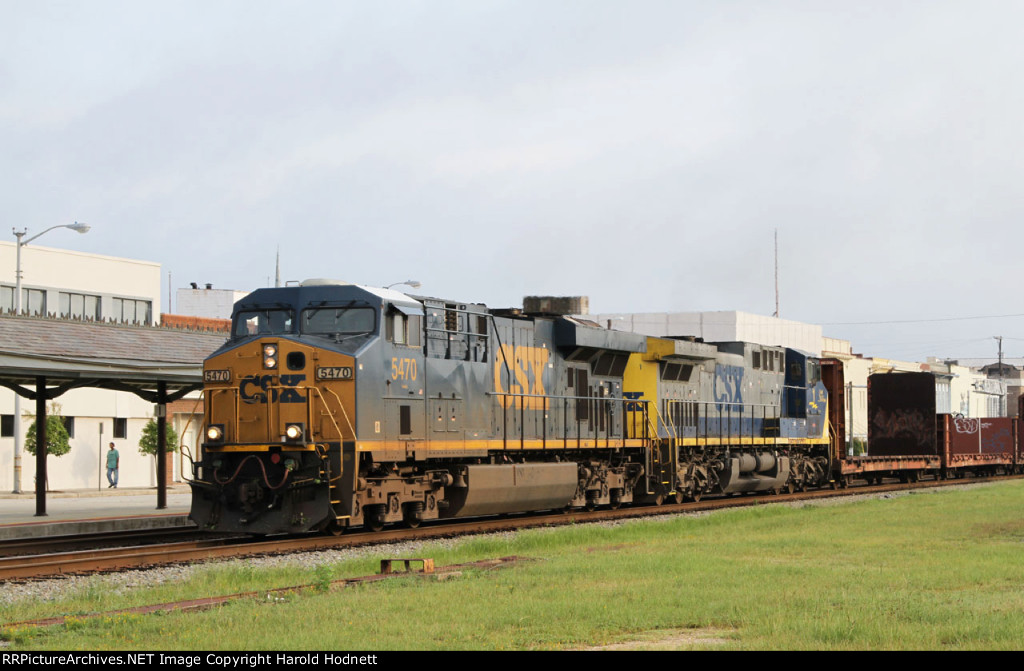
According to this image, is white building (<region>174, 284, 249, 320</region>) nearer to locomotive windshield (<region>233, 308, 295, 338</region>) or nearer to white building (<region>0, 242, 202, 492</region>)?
white building (<region>0, 242, 202, 492</region>)

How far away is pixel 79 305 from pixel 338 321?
37.2 m

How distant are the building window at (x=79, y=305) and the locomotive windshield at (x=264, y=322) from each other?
34768 millimetres

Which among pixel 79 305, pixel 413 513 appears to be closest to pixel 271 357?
pixel 413 513

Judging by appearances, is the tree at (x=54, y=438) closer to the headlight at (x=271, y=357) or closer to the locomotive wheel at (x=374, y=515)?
the locomotive wheel at (x=374, y=515)

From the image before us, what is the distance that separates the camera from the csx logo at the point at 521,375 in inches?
817

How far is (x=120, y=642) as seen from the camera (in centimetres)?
841

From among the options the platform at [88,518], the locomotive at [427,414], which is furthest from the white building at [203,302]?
the locomotive at [427,414]

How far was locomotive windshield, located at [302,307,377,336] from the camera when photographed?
17.8 metres

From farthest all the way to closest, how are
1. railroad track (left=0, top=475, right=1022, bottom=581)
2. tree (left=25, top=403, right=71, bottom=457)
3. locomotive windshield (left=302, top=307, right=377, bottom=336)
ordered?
tree (left=25, top=403, right=71, bottom=457) → locomotive windshield (left=302, top=307, right=377, bottom=336) → railroad track (left=0, top=475, right=1022, bottom=581)

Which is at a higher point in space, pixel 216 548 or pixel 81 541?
pixel 216 548

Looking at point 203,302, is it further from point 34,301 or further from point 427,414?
point 427,414

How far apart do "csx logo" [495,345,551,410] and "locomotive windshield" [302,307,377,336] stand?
352 centimetres

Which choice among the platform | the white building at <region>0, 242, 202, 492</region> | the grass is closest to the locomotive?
the grass

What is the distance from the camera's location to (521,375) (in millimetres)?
21438
